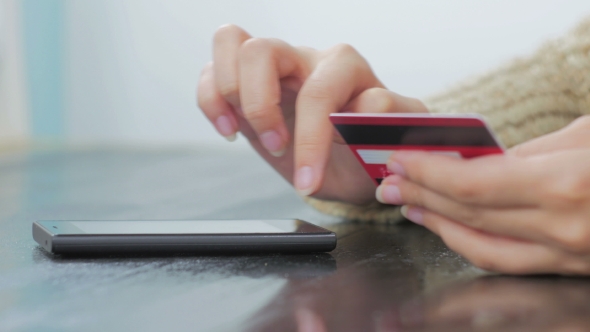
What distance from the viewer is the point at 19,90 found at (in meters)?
2.75

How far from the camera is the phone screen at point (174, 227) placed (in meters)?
0.47

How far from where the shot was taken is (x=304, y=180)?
511mm

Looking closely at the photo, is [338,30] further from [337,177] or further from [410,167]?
[410,167]

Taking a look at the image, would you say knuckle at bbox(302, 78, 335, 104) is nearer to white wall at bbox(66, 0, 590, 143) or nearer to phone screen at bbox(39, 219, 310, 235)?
phone screen at bbox(39, 219, 310, 235)

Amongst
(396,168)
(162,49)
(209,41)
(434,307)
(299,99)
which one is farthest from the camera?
(162,49)

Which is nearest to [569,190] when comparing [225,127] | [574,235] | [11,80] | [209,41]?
[574,235]

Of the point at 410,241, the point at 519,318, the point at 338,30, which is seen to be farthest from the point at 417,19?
the point at 519,318

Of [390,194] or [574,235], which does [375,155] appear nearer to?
[390,194]

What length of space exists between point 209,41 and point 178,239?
2.43 m

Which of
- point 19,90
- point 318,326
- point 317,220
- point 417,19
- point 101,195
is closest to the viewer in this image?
point 318,326

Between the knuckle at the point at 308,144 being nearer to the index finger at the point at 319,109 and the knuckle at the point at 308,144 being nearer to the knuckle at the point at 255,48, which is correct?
the index finger at the point at 319,109

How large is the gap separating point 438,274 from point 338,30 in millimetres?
2165

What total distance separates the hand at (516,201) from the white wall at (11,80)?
235 centimetres

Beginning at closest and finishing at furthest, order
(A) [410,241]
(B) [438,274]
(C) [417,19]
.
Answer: (B) [438,274], (A) [410,241], (C) [417,19]
